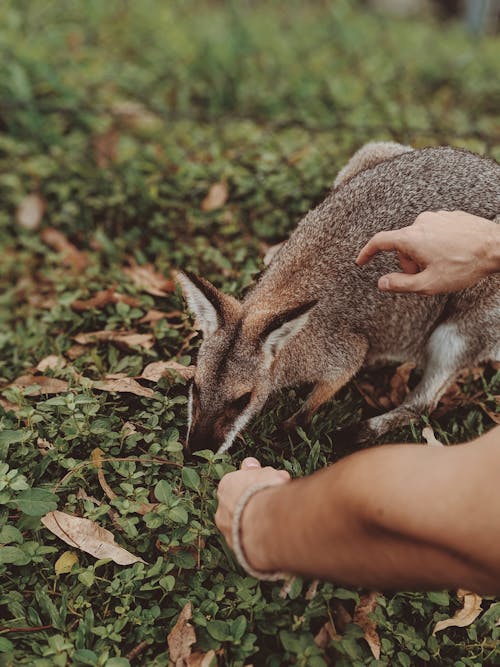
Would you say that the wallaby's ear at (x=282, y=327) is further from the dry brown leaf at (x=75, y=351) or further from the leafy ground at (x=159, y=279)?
the dry brown leaf at (x=75, y=351)

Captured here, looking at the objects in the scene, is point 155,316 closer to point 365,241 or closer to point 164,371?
point 164,371

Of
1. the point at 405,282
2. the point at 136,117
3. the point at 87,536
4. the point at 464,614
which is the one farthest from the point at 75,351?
the point at 136,117

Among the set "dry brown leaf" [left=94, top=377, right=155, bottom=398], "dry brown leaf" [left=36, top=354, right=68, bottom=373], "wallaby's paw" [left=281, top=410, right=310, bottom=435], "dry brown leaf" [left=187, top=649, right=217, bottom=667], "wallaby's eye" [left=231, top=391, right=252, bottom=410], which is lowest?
"dry brown leaf" [left=187, top=649, right=217, bottom=667]

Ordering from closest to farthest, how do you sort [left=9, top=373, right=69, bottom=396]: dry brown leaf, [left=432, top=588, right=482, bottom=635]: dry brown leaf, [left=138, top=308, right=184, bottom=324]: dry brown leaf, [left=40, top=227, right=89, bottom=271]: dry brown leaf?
1. [left=432, top=588, right=482, bottom=635]: dry brown leaf
2. [left=9, top=373, right=69, bottom=396]: dry brown leaf
3. [left=138, top=308, right=184, bottom=324]: dry brown leaf
4. [left=40, top=227, right=89, bottom=271]: dry brown leaf

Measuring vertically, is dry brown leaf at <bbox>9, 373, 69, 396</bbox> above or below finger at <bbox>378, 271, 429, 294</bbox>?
below

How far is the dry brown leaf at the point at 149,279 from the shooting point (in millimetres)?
4090

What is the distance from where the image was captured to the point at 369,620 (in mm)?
2514

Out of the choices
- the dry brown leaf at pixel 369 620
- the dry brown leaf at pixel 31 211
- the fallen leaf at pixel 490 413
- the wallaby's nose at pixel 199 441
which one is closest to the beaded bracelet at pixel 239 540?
the dry brown leaf at pixel 369 620

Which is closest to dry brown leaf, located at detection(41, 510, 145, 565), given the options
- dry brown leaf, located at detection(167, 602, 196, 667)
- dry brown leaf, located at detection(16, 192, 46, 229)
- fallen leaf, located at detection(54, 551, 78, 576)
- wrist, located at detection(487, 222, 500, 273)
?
fallen leaf, located at detection(54, 551, 78, 576)

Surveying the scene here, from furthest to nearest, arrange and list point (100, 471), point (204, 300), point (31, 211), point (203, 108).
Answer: point (203, 108), point (31, 211), point (204, 300), point (100, 471)

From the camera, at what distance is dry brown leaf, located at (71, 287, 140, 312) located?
13.0 ft

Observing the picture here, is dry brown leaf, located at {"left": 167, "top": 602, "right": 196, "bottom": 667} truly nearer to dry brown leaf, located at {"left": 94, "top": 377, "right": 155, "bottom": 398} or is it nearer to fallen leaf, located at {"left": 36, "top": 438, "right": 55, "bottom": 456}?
fallen leaf, located at {"left": 36, "top": 438, "right": 55, "bottom": 456}

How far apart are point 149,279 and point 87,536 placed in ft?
6.79

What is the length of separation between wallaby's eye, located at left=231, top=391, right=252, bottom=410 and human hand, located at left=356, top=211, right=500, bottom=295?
95 cm
